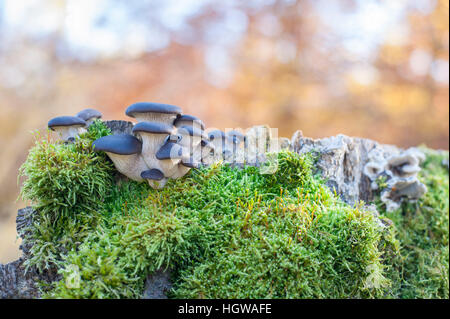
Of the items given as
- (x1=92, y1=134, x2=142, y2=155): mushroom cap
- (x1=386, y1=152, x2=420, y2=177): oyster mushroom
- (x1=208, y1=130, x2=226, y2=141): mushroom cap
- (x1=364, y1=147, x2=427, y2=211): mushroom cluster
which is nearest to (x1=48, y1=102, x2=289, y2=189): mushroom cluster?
(x1=92, y1=134, x2=142, y2=155): mushroom cap

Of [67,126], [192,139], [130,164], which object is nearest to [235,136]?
[192,139]

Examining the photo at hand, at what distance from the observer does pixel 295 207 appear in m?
1.71

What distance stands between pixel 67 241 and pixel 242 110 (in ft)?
21.6

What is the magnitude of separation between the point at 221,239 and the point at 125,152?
76 cm

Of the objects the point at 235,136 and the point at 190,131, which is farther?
the point at 235,136

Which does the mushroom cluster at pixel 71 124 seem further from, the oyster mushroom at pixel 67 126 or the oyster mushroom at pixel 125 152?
A: the oyster mushroom at pixel 125 152

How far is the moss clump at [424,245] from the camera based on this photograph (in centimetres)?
224

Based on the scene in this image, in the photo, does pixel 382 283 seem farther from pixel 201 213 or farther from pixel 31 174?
pixel 31 174

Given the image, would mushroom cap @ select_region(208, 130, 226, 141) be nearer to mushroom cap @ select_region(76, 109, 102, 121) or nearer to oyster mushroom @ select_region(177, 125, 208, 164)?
oyster mushroom @ select_region(177, 125, 208, 164)

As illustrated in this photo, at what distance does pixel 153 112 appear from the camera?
157cm

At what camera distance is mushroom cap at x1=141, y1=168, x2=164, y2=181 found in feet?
5.38

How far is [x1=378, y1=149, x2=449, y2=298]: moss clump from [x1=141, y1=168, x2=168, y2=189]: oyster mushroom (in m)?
1.90

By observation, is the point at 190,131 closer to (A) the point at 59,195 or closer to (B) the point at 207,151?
(B) the point at 207,151
